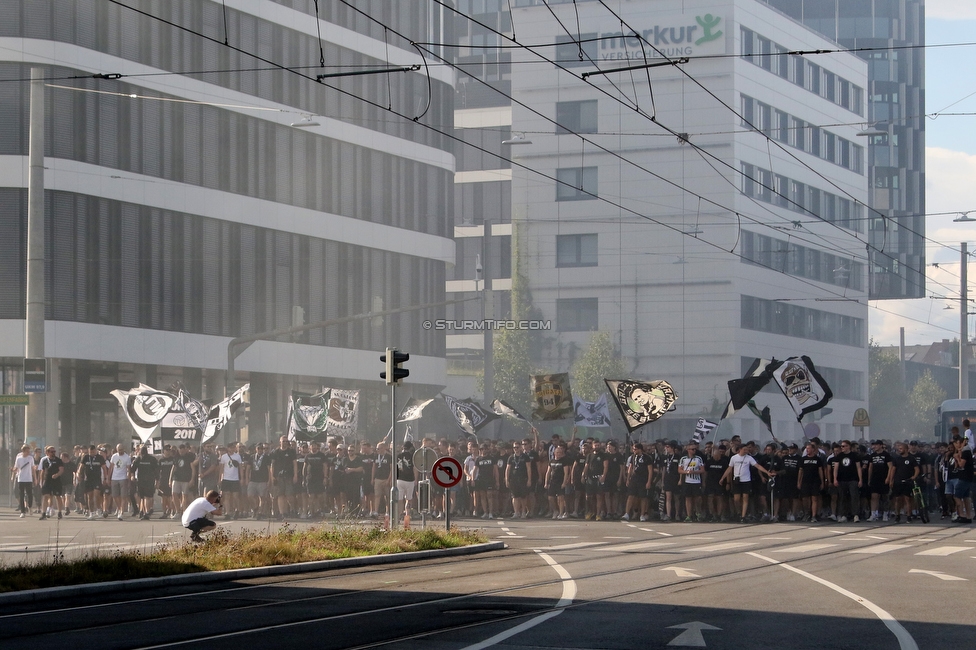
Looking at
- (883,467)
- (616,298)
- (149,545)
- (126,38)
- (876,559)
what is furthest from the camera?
(616,298)

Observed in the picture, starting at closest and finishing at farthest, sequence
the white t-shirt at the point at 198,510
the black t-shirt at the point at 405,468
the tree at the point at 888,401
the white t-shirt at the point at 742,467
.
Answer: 1. the white t-shirt at the point at 198,510
2. the black t-shirt at the point at 405,468
3. the white t-shirt at the point at 742,467
4. the tree at the point at 888,401

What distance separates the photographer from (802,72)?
8475 cm

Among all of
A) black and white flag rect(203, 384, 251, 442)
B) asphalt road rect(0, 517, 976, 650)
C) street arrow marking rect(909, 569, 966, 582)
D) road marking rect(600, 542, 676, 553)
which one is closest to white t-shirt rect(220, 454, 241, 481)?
black and white flag rect(203, 384, 251, 442)

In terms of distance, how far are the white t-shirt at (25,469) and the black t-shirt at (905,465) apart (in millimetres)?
20579

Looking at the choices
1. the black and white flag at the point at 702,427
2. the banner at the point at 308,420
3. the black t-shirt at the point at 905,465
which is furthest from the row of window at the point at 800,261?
the black t-shirt at the point at 905,465

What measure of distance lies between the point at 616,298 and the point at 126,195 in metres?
38.3

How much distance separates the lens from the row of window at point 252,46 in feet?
149

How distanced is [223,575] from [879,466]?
16989 mm

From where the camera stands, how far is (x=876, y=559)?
19.2 metres

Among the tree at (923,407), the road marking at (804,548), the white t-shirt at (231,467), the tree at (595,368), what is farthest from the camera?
the tree at (923,407)

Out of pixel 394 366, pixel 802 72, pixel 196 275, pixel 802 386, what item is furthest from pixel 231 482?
pixel 802 72

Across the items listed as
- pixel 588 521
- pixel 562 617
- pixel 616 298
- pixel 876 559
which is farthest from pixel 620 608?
pixel 616 298

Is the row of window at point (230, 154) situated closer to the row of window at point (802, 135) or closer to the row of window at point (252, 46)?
the row of window at point (252, 46)

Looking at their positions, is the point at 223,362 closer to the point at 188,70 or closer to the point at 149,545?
the point at 188,70
